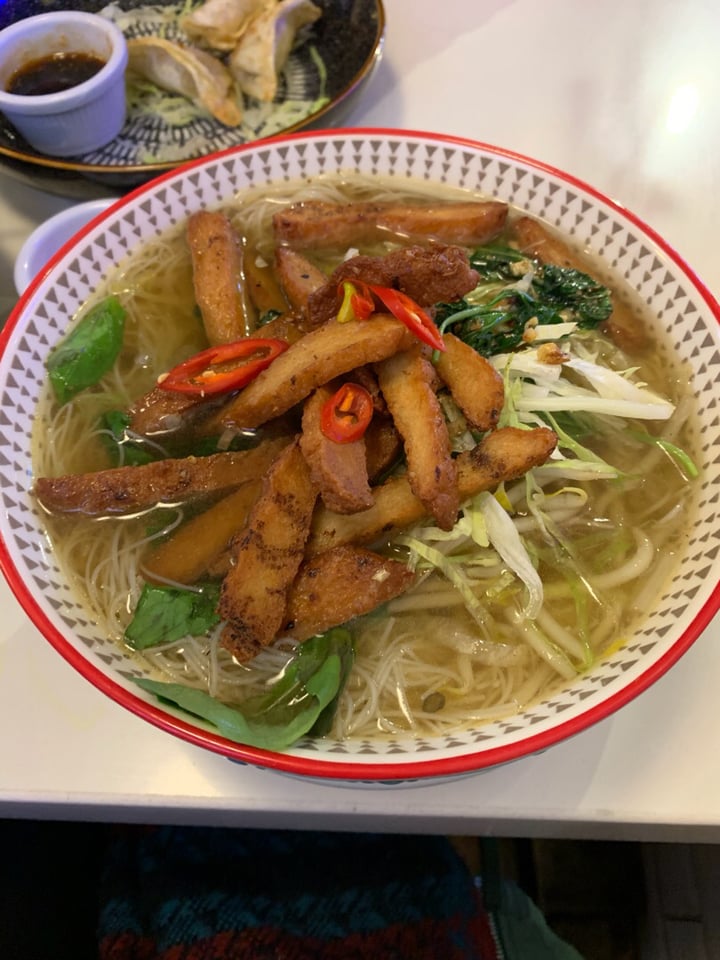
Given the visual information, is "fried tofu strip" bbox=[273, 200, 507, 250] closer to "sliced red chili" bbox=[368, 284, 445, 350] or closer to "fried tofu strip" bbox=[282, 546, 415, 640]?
"sliced red chili" bbox=[368, 284, 445, 350]

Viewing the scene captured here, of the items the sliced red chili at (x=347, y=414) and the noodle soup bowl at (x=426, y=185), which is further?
the sliced red chili at (x=347, y=414)

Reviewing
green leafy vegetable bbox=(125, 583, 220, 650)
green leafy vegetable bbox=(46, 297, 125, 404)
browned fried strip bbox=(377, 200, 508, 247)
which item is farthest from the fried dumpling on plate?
green leafy vegetable bbox=(125, 583, 220, 650)

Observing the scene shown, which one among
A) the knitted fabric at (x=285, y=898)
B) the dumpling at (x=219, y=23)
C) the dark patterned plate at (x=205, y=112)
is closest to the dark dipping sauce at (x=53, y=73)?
the dark patterned plate at (x=205, y=112)

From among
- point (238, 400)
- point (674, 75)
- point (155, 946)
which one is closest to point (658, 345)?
point (238, 400)

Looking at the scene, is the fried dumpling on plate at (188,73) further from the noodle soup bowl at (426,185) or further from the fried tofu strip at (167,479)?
the fried tofu strip at (167,479)

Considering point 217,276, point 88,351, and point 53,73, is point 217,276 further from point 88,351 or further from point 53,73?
point 53,73
